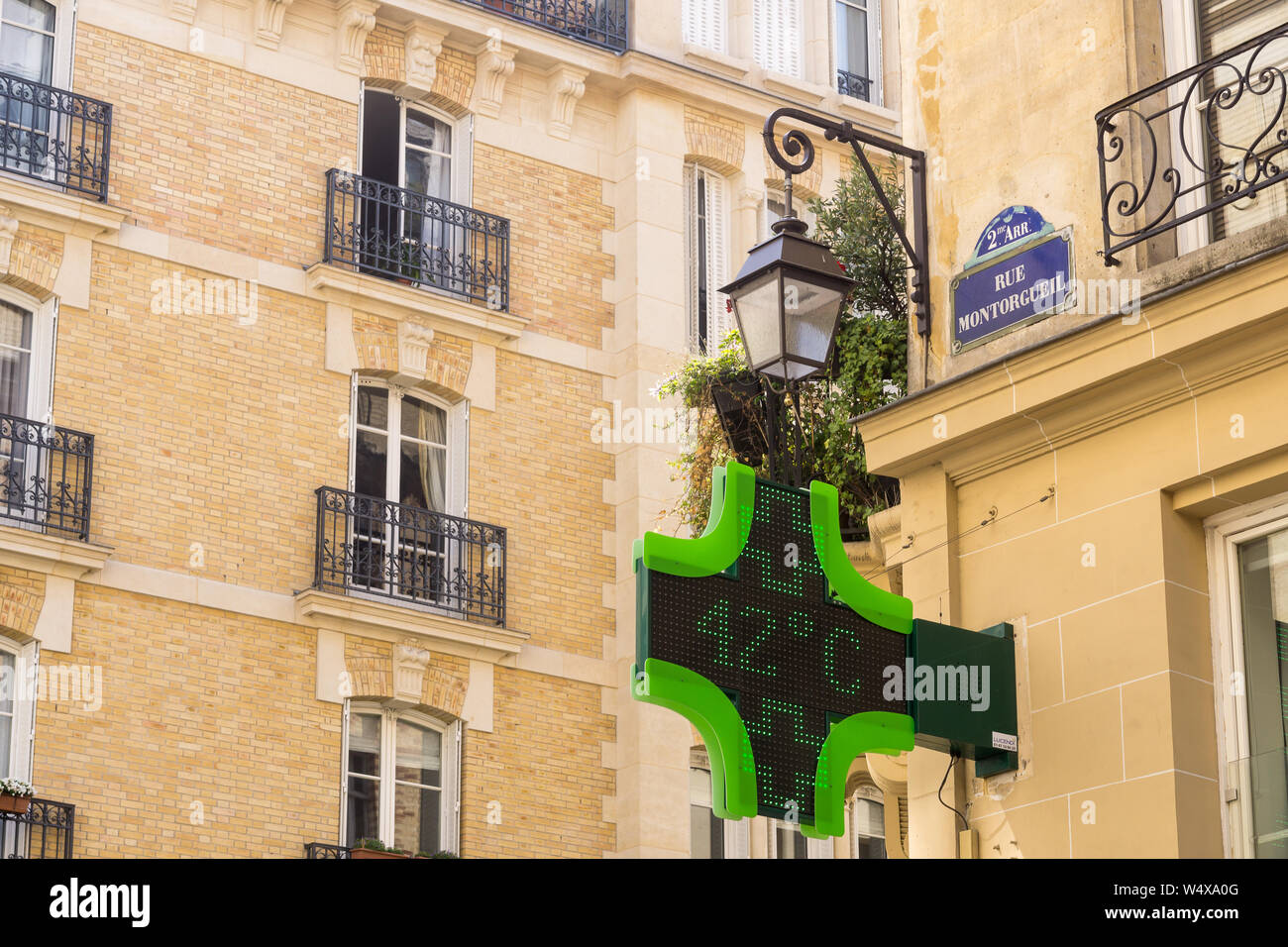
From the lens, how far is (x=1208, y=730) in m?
7.96

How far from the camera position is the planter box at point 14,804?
53.4ft

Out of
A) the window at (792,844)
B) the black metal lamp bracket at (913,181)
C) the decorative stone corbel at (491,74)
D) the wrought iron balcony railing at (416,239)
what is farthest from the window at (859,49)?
the black metal lamp bracket at (913,181)

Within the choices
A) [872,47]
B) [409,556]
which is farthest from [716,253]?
[409,556]

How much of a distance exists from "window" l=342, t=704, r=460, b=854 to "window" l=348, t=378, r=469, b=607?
1.17m

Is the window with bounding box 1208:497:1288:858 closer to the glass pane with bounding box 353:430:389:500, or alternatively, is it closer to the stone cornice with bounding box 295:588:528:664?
the stone cornice with bounding box 295:588:528:664

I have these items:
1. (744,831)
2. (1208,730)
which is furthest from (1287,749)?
(744,831)

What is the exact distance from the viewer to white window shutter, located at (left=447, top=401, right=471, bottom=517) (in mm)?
20297

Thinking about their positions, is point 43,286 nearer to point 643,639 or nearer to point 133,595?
point 133,595

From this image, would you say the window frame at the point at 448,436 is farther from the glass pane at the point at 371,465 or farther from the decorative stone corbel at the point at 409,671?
the decorative stone corbel at the point at 409,671

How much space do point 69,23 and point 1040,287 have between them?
12.9 meters

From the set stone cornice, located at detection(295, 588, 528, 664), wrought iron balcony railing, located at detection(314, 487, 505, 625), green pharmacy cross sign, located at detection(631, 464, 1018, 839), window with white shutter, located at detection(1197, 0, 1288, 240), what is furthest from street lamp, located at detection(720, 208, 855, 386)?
wrought iron balcony railing, located at detection(314, 487, 505, 625)

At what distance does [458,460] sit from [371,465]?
844 millimetres

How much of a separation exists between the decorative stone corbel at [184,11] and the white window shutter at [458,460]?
4.32 metres
